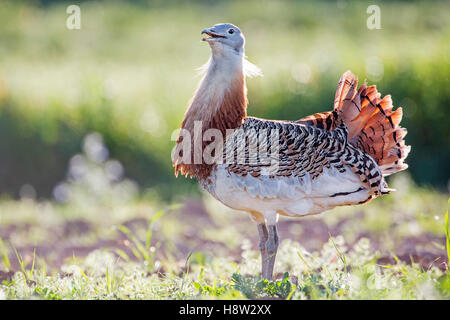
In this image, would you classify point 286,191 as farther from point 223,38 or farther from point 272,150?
point 223,38

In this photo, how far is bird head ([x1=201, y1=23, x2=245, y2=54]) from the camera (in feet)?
11.0

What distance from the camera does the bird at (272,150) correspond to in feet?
10.8

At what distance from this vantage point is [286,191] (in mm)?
3285

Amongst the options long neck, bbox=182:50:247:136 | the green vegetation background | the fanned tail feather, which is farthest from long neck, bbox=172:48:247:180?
the green vegetation background

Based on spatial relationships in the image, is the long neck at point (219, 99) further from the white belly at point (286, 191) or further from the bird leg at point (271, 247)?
the bird leg at point (271, 247)

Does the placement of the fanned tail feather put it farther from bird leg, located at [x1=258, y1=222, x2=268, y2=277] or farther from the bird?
bird leg, located at [x1=258, y1=222, x2=268, y2=277]

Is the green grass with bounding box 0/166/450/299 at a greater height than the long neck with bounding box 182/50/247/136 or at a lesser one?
lesser

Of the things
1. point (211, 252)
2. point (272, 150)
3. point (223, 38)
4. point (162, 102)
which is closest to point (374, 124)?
point (272, 150)

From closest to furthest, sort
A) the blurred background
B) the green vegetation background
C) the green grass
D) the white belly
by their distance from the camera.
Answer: the green grass
the white belly
the blurred background
the green vegetation background

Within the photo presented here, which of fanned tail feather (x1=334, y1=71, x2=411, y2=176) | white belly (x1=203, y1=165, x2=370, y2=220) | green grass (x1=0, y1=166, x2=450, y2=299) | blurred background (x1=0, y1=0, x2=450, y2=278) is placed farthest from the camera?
blurred background (x1=0, y1=0, x2=450, y2=278)

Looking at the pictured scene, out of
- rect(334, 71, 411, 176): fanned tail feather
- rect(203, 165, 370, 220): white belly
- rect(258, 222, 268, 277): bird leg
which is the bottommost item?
rect(258, 222, 268, 277): bird leg

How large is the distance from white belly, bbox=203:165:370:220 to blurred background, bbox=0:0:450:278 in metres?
0.95

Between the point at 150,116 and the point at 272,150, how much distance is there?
13.0 feet
